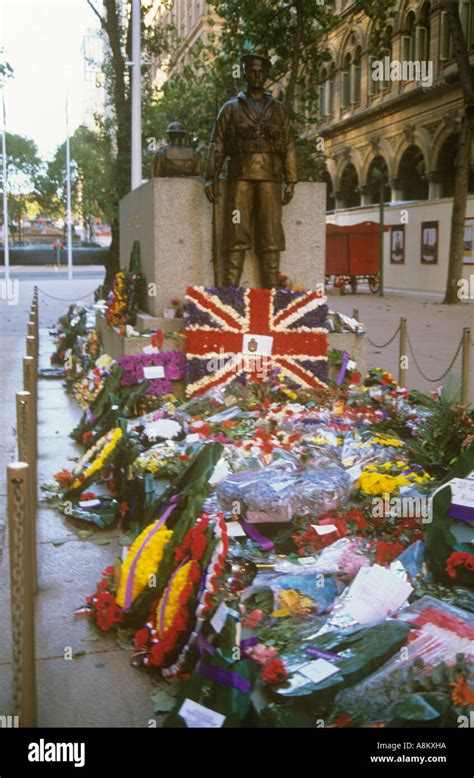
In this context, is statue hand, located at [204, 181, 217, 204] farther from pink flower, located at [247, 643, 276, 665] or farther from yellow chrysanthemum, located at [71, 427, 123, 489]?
pink flower, located at [247, 643, 276, 665]

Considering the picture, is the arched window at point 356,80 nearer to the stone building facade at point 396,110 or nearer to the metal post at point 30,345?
the stone building facade at point 396,110

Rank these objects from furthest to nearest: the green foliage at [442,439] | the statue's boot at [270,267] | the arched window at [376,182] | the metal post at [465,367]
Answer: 1. the arched window at [376,182]
2. the statue's boot at [270,267]
3. the metal post at [465,367]
4. the green foliage at [442,439]

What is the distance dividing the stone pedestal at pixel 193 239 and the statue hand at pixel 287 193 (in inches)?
20.7

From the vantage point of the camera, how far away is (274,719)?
9.99 feet

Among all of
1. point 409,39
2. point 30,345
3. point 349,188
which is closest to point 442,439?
point 30,345

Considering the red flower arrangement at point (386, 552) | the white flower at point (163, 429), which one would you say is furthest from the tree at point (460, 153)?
the red flower arrangement at point (386, 552)

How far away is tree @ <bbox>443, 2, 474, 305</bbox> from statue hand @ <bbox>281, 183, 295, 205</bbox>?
47.0ft

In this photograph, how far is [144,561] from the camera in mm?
4113

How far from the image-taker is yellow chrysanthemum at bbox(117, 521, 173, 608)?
4.05 meters

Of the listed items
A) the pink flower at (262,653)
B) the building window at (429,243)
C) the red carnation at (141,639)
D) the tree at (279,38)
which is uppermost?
the tree at (279,38)

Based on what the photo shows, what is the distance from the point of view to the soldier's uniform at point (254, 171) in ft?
27.4

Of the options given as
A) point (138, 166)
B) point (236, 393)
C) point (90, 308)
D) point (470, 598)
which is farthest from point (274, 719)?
point (138, 166)
